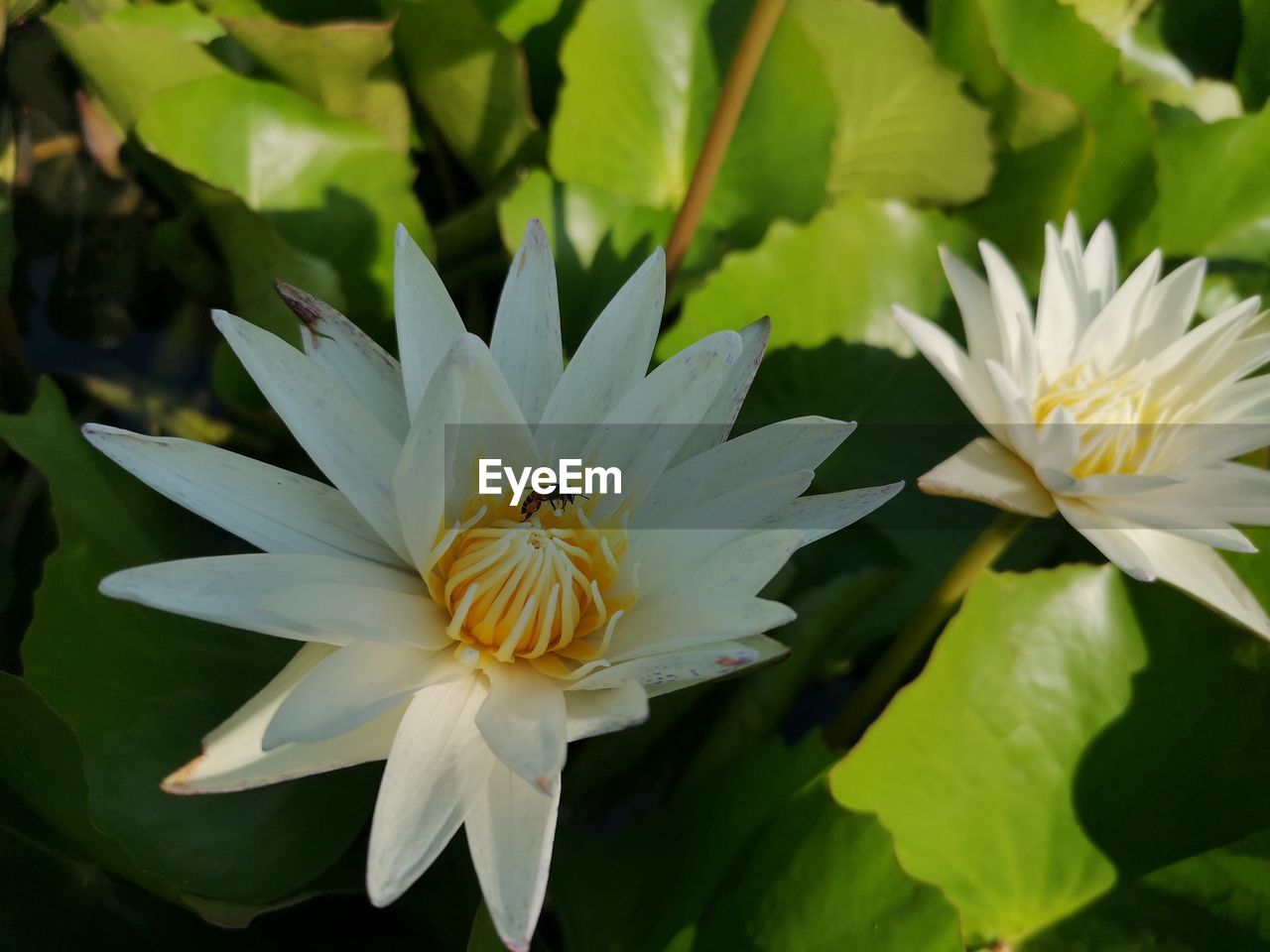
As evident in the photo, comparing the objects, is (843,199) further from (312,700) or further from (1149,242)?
(312,700)

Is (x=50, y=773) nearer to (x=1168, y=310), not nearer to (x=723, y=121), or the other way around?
(x=723, y=121)

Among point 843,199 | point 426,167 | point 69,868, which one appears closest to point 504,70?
point 426,167

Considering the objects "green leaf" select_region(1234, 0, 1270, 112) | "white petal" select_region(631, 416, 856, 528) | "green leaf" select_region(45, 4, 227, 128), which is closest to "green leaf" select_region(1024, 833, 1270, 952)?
"white petal" select_region(631, 416, 856, 528)

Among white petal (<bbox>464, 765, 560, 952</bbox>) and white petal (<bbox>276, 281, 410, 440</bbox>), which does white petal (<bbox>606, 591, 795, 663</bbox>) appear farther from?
white petal (<bbox>276, 281, 410, 440</bbox>)

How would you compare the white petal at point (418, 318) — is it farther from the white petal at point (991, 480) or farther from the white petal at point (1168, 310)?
the white petal at point (1168, 310)

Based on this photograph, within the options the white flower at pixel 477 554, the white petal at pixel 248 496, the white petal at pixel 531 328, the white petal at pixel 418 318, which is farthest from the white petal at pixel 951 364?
the white petal at pixel 248 496

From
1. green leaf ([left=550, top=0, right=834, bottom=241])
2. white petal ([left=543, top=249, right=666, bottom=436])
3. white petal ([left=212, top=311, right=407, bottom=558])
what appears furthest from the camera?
green leaf ([left=550, top=0, right=834, bottom=241])

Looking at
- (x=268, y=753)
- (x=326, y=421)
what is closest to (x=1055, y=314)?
(x=326, y=421)
